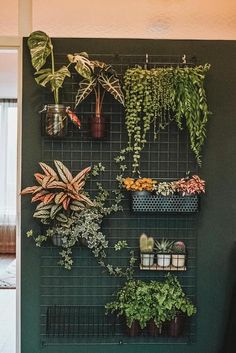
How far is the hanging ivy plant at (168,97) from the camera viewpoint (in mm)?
A: 3025

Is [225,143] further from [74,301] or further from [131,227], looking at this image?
[74,301]

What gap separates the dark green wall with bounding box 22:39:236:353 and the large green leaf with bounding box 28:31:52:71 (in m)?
0.18

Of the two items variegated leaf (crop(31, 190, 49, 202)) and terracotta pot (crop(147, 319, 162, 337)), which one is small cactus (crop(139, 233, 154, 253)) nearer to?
terracotta pot (crop(147, 319, 162, 337))

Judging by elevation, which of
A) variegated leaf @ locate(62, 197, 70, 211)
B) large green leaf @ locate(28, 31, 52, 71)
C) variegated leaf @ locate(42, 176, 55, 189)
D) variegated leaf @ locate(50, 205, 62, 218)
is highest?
large green leaf @ locate(28, 31, 52, 71)

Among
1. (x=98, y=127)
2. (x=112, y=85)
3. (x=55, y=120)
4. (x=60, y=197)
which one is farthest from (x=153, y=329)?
(x=112, y=85)

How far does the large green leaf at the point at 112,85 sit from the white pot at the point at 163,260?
1.05 metres

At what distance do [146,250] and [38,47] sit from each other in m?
1.52

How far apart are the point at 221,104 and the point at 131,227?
1.07m

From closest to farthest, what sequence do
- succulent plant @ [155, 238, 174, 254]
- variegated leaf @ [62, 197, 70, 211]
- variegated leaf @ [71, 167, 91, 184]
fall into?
1. variegated leaf @ [62, 197, 70, 211]
2. variegated leaf @ [71, 167, 91, 184]
3. succulent plant @ [155, 238, 174, 254]

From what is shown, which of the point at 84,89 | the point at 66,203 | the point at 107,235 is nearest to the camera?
the point at 66,203

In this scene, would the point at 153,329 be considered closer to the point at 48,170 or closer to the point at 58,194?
the point at 58,194

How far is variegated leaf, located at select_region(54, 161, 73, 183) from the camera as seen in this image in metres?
3.00

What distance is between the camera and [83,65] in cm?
294

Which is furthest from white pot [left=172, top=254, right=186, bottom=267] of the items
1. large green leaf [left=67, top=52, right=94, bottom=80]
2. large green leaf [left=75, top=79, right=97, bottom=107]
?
large green leaf [left=67, top=52, right=94, bottom=80]
